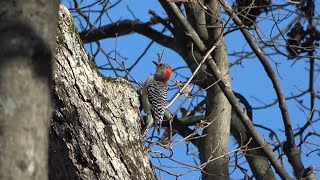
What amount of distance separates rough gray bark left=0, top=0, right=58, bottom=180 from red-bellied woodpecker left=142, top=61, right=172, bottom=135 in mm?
3711

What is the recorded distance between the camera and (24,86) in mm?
1699

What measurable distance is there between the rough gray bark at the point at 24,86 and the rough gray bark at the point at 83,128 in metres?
2.01

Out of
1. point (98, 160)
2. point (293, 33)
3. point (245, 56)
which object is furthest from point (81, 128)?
point (245, 56)

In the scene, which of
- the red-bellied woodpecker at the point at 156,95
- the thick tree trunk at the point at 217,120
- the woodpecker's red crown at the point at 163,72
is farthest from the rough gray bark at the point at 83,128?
the woodpecker's red crown at the point at 163,72

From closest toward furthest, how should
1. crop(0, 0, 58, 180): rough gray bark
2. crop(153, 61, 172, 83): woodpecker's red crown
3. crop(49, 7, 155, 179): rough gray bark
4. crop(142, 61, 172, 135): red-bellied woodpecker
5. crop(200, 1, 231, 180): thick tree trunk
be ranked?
1. crop(0, 0, 58, 180): rough gray bark
2. crop(49, 7, 155, 179): rough gray bark
3. crop(142, 61, 172, 135): red-bellied woodpecker
4. crop(200, 1, 231, 180): thick tree trunk
5. crop(153, 61, 172, 83): woodpecker's red crown

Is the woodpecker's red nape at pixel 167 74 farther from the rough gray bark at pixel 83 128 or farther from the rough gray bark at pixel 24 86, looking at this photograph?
the rough gray bark at pixel 24 86

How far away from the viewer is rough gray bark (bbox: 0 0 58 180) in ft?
5.50

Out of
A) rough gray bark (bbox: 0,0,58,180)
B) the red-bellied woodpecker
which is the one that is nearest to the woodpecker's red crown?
the red-bellied woodpecker

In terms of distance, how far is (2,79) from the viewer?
168 centimetres

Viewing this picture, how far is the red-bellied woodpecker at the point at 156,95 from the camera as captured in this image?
20.7ft

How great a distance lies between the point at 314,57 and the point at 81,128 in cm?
432

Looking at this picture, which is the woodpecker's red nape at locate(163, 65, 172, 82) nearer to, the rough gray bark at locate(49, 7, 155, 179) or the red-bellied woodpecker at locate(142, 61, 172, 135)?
the red-bellied woodpecker at locate(142, 61, 172, 135)

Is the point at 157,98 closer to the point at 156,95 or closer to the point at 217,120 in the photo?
the point at 156,95

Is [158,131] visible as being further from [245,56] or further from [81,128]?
[81,128]
